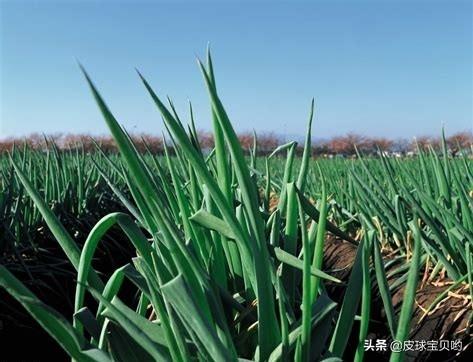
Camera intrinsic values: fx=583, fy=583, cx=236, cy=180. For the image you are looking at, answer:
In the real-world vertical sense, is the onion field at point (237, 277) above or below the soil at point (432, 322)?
above

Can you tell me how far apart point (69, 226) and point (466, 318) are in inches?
41.6

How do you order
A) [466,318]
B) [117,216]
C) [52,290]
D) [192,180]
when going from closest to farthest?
[117,216] → [192,180] → [466,318] → [52,290]

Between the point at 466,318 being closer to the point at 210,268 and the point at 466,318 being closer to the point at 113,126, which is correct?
the point at 210,268

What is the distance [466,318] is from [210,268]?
41 cm

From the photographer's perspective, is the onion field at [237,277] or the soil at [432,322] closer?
the onion field at [237,277]

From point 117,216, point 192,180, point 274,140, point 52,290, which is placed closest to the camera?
point 117,216

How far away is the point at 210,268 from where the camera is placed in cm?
59

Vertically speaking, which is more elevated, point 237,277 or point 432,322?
point 237,277

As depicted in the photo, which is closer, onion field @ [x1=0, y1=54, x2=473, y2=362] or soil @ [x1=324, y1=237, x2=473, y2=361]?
onion field @ [x1=0, y1=54, x2=473, y2=362]

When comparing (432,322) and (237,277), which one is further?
(432,322)

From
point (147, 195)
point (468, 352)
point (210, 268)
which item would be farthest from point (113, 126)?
point (468, 352)

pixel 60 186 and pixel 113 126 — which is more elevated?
pixel 113 126

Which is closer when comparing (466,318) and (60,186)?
(466,318)

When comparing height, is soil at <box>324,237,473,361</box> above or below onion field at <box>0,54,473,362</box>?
below
